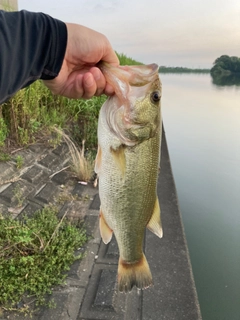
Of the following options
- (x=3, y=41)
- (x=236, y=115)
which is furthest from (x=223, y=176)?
(x=236, y=115)

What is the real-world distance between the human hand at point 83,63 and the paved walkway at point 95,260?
159cm

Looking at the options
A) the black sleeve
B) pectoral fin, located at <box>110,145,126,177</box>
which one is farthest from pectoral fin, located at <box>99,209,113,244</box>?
the black sleeve

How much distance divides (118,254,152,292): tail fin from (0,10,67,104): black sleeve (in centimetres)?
107

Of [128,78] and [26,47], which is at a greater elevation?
[26,47]

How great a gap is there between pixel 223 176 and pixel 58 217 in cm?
594

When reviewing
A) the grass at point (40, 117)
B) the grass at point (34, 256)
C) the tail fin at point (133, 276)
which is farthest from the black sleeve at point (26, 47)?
the grass at point (40, 117)

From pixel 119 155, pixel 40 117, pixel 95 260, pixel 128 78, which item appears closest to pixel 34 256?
pixel 95 260

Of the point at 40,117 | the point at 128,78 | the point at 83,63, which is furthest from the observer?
the point at 40,117

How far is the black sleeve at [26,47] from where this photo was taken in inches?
55.5

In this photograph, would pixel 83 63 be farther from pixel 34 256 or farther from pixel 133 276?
pixel 34 256

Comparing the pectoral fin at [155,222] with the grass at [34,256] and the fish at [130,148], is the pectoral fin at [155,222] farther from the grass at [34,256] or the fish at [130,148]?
the grass at [34,256]

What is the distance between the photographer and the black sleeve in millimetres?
1409

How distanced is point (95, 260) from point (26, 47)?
2.16 metres

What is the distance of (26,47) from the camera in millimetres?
1466
